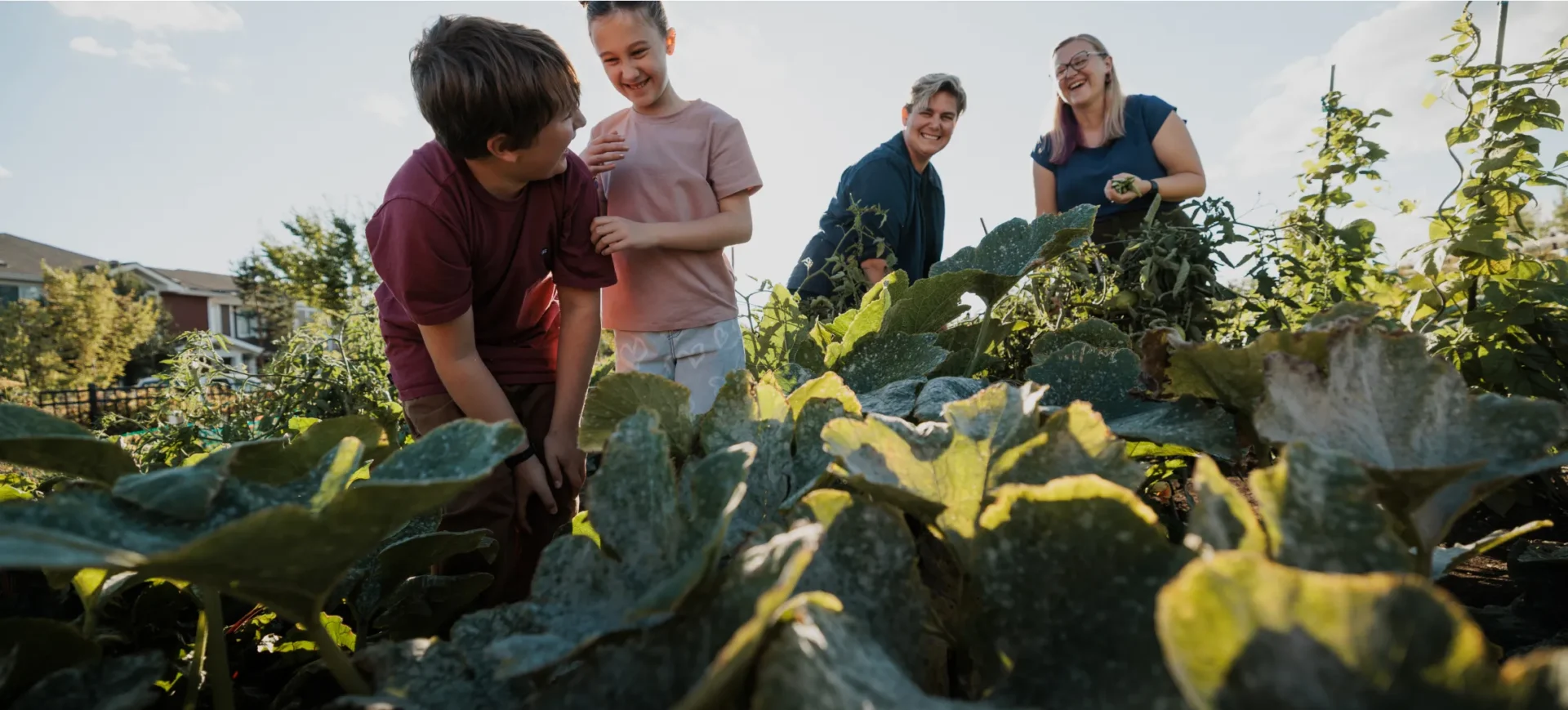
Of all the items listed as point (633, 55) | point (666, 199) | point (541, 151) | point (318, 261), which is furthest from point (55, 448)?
point (318, 261)

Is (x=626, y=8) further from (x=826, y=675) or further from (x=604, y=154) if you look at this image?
(x=826, y=675)

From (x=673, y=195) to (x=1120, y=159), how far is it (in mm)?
1276

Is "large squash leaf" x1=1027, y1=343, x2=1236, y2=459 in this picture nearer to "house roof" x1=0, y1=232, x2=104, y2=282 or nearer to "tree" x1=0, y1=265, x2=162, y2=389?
"tree" x1=0, y1=265, x2=162, y2=389

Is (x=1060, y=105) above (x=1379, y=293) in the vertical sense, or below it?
above

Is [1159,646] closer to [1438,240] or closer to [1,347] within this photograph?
[1438,240]

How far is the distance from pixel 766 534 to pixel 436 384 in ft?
5.70

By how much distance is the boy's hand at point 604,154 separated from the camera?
7.17 feet

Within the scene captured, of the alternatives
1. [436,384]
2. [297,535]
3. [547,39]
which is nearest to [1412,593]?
[297,535]

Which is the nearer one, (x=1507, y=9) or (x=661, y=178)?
(x=1507, y=9)

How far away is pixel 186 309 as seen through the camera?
40781 mm

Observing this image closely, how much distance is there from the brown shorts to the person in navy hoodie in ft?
2.86

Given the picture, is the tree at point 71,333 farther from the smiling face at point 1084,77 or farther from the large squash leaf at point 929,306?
the large squash leaf at point 929,306

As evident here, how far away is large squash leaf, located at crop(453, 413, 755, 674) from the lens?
1.34 ft

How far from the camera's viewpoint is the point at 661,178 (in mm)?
2330
